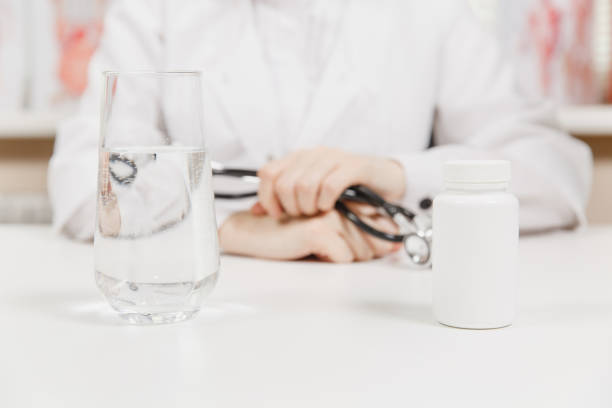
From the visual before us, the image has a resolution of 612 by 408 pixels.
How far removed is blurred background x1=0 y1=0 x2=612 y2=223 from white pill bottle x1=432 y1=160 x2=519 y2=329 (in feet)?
3.81

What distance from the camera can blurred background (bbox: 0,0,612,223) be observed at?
5.29 feet

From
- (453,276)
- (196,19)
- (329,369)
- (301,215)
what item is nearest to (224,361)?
(329,369)

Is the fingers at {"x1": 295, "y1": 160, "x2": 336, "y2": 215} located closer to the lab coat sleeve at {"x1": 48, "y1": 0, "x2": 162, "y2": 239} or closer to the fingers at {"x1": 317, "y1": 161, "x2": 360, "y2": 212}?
the fingers at {"x1": 317, "y1": 161, "x2": 360, "y2": 212}

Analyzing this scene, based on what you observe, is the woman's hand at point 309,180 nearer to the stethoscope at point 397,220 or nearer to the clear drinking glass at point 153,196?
the stethoscope at point 397,220

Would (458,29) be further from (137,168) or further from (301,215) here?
(137,168)

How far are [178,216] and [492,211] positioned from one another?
0.23 meters

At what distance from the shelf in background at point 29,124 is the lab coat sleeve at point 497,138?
3.18 feet

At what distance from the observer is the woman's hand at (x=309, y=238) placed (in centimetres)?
84

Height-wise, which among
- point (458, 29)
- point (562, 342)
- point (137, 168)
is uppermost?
point (458, 29)

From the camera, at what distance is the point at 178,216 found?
1.73ft

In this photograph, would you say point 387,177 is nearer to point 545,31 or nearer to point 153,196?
point 153,196

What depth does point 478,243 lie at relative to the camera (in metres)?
0.52

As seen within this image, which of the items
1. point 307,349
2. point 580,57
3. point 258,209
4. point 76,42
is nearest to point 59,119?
point 76,42

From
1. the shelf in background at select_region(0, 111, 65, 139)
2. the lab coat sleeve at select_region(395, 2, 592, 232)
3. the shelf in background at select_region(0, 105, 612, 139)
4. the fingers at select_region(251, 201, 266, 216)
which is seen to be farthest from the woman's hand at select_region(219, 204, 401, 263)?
the shelf in background at select_region(0, 111, 65, 139)
